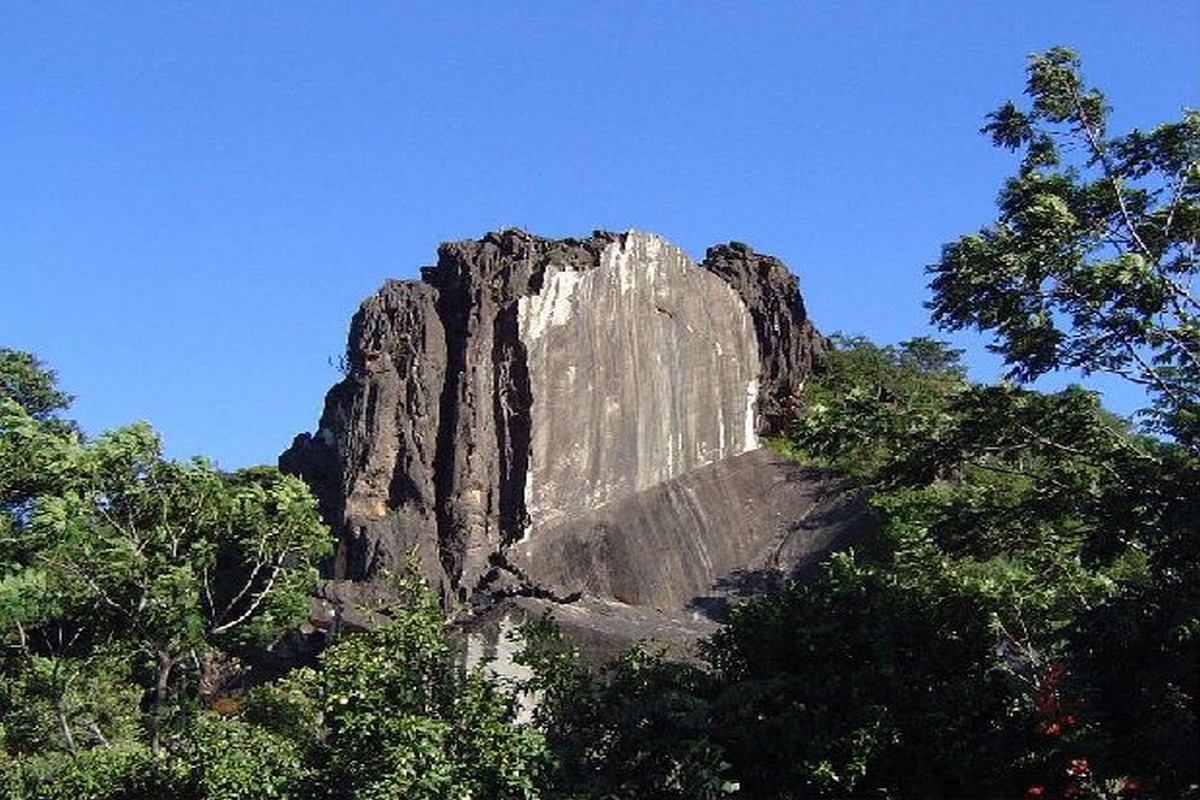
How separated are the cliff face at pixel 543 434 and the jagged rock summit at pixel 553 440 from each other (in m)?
0.04

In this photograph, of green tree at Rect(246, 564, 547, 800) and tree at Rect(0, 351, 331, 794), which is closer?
green tree at Rect(246, 564, 547, 800)

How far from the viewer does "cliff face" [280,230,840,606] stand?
1213 inches

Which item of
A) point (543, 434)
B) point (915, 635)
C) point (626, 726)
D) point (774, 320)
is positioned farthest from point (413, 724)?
point (774, 320)

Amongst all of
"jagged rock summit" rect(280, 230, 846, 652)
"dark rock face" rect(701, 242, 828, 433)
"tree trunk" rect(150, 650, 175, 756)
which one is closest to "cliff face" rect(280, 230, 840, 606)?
"jagged rock summit" rect(280, 230, 846, 652)

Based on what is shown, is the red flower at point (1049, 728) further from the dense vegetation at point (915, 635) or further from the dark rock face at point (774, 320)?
the dark rock face at point (774, 320)

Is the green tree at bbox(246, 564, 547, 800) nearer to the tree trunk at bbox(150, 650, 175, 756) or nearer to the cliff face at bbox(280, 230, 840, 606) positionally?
the tree trunk at bbox(150, 650, 175, 756)

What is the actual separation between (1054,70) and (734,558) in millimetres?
21103

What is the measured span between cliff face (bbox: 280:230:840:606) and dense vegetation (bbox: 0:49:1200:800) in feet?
58.0

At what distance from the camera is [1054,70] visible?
11336mm

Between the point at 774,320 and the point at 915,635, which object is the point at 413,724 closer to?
the point at 915,635

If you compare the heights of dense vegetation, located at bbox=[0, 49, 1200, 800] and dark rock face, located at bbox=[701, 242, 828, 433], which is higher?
dark rock face, located at bbox=[701, 242, 828, 433]

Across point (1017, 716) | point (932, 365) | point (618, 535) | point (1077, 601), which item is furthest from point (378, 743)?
point (932, 365)

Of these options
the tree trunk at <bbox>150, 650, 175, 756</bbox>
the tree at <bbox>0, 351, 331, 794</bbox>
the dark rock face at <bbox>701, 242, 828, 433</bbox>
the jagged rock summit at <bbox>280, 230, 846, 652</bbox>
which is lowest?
the tree trunk at <bbox>150, 650, 175, 756</bbox>

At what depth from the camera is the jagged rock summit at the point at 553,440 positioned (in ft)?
101
